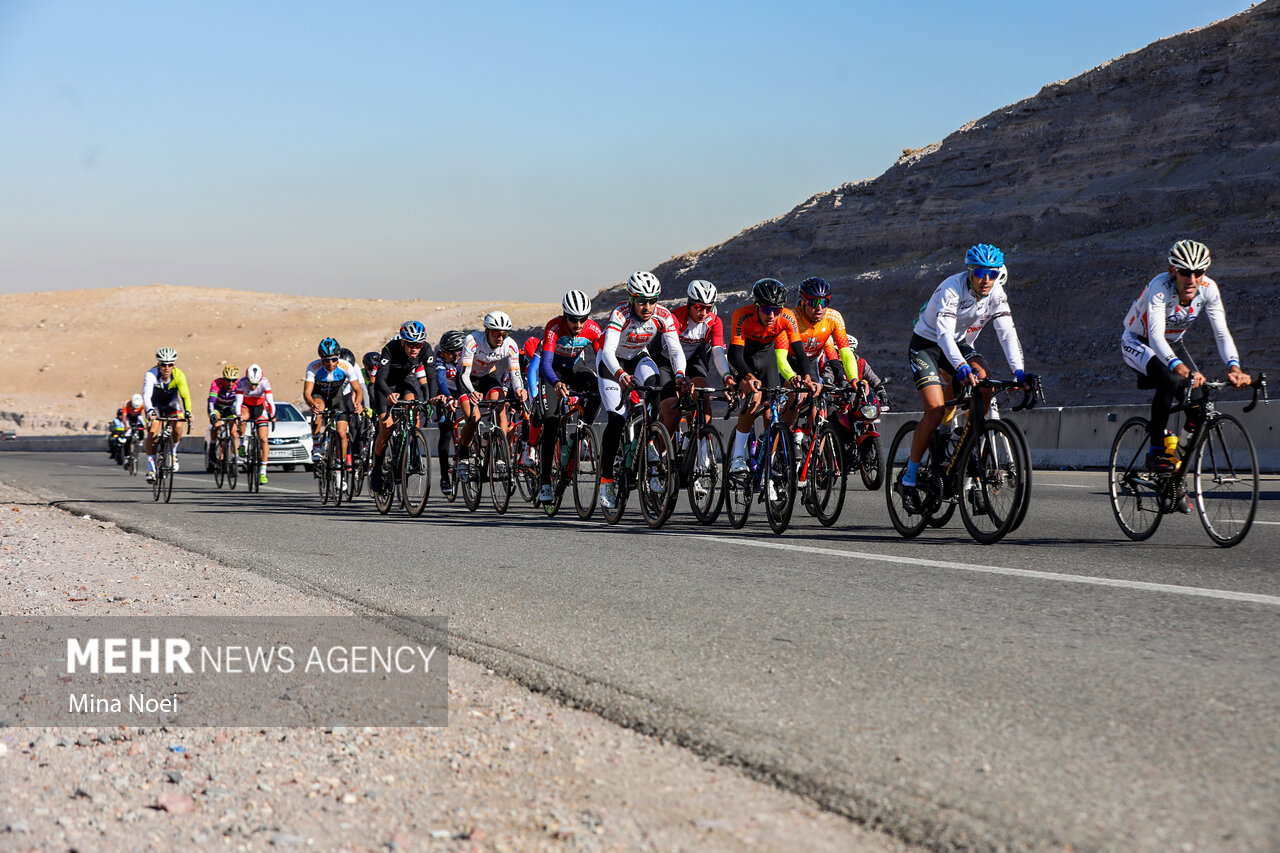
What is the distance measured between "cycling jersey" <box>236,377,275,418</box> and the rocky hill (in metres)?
26.9

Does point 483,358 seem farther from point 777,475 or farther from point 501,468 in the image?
point 777,475

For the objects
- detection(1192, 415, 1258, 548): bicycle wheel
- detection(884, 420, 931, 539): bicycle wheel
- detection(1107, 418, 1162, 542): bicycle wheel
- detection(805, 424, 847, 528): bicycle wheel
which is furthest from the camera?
detection(805, 424, 847, 528): bicycle wheel

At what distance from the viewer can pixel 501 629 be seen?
5.99 m

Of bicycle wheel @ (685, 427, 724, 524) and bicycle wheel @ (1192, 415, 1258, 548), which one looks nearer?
bicycle wheel @ (1192, 415, 1258, 548)

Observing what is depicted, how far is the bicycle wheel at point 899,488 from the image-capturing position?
910 centimetres

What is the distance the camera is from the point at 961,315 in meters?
8.88

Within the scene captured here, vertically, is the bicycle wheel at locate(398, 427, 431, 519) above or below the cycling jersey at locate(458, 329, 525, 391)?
below

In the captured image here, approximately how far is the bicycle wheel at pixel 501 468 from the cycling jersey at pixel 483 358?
0.65 metres

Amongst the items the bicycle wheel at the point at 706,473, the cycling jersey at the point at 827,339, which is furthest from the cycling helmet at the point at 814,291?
the bicycle wheel at the point at 706,473

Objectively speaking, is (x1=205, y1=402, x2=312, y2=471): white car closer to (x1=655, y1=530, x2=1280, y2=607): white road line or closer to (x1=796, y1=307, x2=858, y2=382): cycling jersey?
(x1=796, y1=307, x2=858, y2=382): cycling jersey

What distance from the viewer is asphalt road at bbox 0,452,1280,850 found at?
330 cm

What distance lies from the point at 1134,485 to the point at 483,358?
7144 millimetres

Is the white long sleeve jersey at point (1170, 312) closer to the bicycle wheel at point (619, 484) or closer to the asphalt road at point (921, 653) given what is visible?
the asphalt road at point (921, 653)

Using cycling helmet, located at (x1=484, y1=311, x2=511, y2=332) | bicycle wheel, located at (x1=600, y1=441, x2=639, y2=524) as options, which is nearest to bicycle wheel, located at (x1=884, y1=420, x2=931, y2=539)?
bicycle wheel, located at (x1=600, y1=441, x2=639, y2=524)
